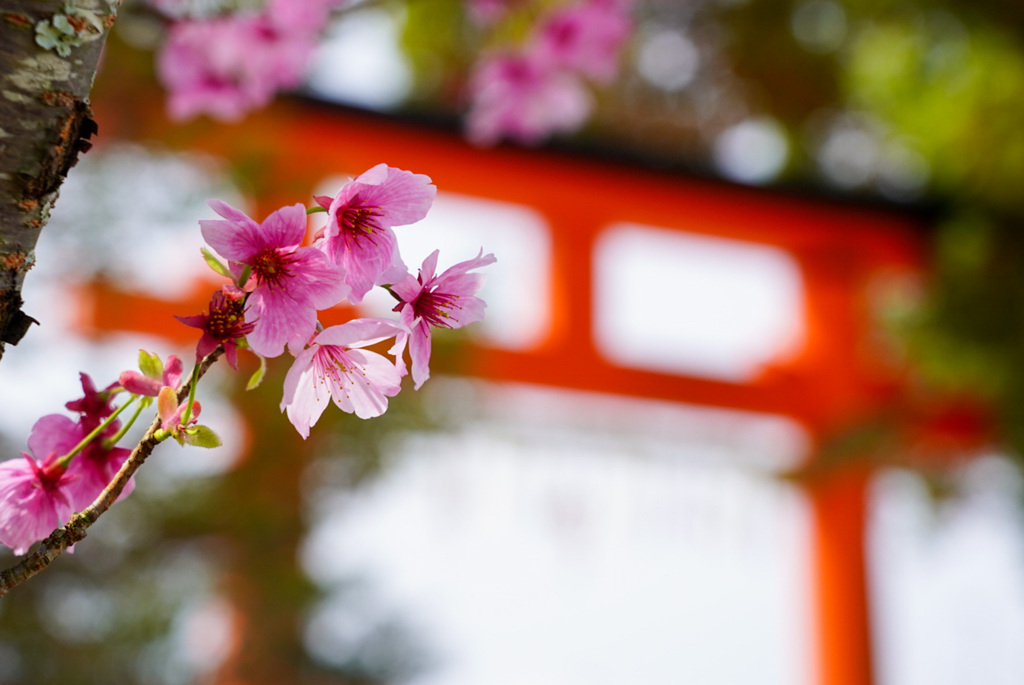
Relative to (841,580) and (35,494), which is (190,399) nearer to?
(35,494)

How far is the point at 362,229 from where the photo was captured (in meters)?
0.47

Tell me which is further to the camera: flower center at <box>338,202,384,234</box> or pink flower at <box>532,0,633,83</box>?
pink flower at <box>532,0,633,83</box>

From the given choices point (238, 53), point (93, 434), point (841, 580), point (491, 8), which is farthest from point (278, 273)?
point (841, 580)

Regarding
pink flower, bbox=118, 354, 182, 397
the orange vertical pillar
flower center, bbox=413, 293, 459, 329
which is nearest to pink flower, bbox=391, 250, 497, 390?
flower center, bbox=413, 293, 459, 329

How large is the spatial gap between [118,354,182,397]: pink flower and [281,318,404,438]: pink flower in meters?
0.06

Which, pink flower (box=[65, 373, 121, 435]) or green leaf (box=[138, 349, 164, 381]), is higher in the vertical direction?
green leaf (box=[138, 349, 164, 381])

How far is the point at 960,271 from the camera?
3.09 meters

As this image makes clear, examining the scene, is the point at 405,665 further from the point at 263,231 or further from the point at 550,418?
the point at 263,231

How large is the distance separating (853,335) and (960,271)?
0.43 metres

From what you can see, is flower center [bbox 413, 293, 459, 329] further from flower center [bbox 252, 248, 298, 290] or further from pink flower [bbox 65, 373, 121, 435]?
pink flower [bbox 65, 373, 121, 435]

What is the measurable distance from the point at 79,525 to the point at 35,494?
0.07 meters

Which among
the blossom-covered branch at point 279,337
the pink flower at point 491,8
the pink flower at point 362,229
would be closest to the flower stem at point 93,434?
the blossom-covered branch at point 279,337

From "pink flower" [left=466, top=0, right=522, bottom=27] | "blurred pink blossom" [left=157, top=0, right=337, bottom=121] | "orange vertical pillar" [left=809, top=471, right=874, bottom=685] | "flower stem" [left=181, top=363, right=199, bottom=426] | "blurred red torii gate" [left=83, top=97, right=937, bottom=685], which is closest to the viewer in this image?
"flower stem" [left=181, top=363, right=199, bottom=426]

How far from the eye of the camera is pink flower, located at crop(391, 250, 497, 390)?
1.57 feet
